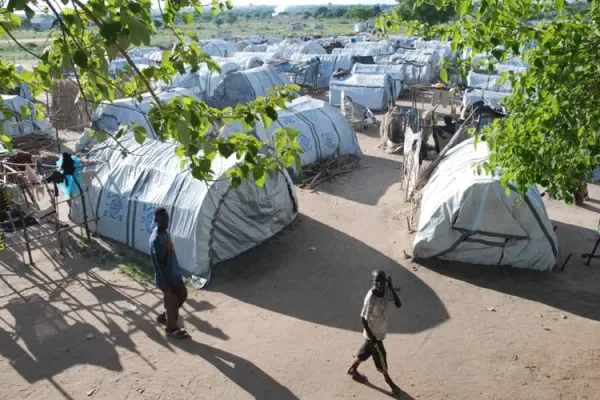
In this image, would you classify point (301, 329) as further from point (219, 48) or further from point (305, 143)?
point (219, 48)

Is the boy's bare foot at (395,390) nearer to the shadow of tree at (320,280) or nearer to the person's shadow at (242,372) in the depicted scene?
the person's shadow at (242,372)

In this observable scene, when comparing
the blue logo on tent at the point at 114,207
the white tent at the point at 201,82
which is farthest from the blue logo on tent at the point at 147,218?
the white tent at the point at 201,82

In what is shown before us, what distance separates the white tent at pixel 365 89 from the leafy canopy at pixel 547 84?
18.5m

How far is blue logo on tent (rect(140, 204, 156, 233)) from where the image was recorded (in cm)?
988

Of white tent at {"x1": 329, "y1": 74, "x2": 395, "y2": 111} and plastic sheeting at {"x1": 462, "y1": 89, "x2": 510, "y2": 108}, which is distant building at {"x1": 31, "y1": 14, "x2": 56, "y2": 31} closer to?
plastic sheeting at {"x1": 462, "y1": 89, "x2": 510, "y2": 108}

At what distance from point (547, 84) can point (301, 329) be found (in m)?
4.83

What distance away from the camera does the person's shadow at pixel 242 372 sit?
6398mm

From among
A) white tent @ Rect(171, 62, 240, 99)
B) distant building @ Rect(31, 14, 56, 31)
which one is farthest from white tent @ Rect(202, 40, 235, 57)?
distant building @ Rect(31, 14, 56, 31)

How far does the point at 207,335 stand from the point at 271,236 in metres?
3.42

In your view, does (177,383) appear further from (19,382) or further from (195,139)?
(195,139)

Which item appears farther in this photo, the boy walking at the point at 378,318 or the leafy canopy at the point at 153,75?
the boy walking at the point at 378,318

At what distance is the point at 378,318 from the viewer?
237 inches

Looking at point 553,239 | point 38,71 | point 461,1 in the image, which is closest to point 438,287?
point 553,239

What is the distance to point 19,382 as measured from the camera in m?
6.64
